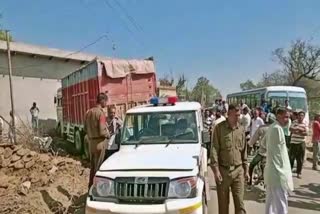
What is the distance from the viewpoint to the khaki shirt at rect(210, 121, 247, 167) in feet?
19.1

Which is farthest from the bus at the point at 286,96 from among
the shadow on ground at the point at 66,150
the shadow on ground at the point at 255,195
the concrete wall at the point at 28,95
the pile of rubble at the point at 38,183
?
the shadow on ground at the point at 255,195

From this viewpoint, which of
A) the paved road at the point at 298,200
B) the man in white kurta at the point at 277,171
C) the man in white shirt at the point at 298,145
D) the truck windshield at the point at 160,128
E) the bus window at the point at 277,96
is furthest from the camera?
the bus window at the point at 277,96

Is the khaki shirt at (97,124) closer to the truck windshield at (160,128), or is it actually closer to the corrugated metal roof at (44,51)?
the truck windshield at (160,128)

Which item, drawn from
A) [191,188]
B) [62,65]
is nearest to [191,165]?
[191,188]

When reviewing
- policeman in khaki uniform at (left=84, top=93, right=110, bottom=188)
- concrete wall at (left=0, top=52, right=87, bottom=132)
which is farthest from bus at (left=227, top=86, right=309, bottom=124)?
policeman in khaki uniform at (left=84, top=93, right=110, bottom=188)

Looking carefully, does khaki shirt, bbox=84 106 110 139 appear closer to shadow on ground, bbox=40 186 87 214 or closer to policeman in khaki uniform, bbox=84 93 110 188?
policeman in khaki uniform, bbox=84 93 110 188

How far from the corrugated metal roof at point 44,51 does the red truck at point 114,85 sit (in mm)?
8776

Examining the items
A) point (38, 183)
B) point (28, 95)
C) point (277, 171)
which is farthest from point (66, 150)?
point (277, 171)

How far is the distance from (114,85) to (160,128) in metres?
5.75

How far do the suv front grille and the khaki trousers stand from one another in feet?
3.54

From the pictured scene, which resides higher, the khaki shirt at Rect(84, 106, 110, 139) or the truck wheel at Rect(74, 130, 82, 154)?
the khaki shirt at Rect(84, 106, 110, 139)

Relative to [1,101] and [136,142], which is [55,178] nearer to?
[136,142]

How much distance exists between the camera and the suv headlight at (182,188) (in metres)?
5.07

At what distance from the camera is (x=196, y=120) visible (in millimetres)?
6848
